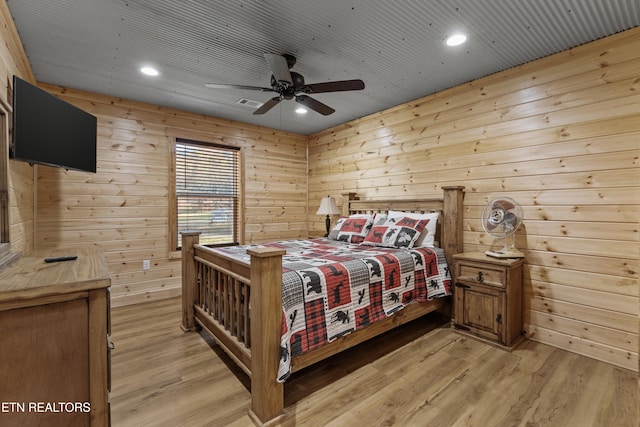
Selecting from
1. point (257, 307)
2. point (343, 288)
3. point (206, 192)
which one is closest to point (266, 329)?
point (257, 307)

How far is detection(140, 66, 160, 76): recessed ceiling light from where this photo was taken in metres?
2.78

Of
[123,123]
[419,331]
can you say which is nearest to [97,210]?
[123,123]

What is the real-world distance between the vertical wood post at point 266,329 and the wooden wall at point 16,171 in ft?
5.43

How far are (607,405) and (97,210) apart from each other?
186 inches

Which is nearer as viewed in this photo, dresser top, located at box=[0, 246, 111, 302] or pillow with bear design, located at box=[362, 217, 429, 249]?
dresser top, located at box=[0, 246, 111, 302]

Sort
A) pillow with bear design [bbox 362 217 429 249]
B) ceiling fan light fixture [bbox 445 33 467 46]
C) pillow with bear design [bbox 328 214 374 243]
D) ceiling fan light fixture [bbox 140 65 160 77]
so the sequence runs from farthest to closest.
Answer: pillow with bear design [bbox 328 214 374 243]
pillow with bear design [bbox 362 217 429 249]
ceiling fan light fixture [bbox 140 65 160 77]
ceiling fan light fixture [bbox 445 33 467 46]

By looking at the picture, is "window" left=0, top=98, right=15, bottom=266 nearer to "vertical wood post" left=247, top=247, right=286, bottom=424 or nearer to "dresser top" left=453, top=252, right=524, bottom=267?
"vertical wood post" left=247, top=247, right=286, bottom=424

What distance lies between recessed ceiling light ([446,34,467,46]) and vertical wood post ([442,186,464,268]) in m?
1.33

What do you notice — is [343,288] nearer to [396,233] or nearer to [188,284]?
[396,233]

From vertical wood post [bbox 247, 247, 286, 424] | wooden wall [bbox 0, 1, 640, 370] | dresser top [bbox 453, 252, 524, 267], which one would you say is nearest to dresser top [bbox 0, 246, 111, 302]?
vertical wood post [bbox 247, 247, 286, 424]

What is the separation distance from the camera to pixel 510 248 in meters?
2.70

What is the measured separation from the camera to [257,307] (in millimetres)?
1638

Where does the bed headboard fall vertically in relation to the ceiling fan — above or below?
below

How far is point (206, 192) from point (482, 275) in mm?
3585
